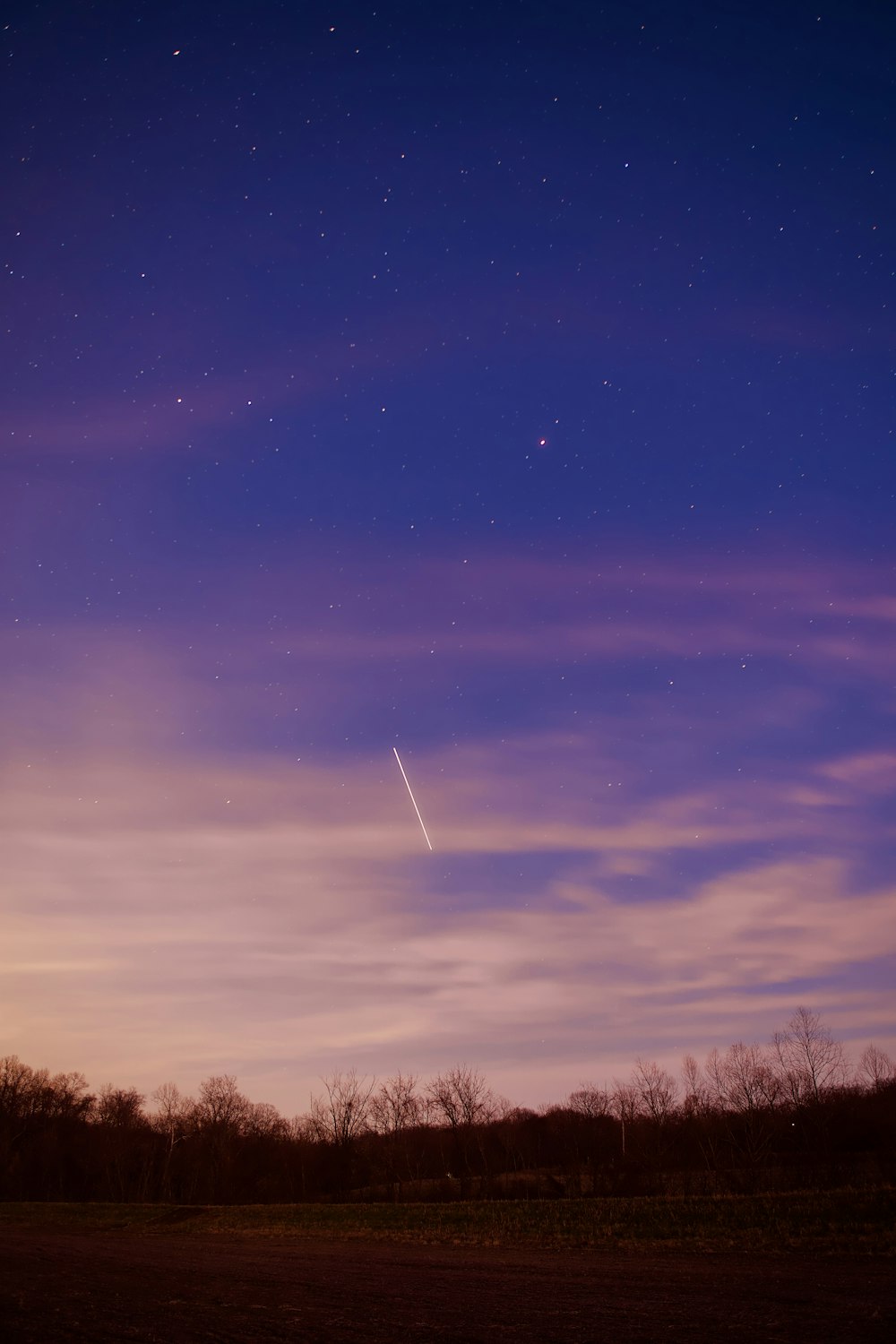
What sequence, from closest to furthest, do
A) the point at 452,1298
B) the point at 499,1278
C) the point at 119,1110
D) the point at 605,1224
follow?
the point at 452,1298 < the point at 499,1278 < the point at 605,1224 < the point at 119,1110

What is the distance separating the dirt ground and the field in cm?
7

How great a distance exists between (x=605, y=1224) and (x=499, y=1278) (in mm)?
15970

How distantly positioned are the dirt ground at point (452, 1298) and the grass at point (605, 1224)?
2.40 metres

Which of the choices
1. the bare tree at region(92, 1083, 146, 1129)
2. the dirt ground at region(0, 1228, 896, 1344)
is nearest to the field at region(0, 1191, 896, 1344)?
the dirt ground at region(0, 1228, 896, 1344)

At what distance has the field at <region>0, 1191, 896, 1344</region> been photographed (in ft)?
49.3

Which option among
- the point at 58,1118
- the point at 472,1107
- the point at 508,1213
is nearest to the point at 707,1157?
the point at 472,1107

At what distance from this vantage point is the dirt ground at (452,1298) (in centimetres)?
1459

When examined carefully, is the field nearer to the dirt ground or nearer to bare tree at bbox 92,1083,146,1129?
the dirt ground

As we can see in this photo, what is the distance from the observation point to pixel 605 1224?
36.4 metres

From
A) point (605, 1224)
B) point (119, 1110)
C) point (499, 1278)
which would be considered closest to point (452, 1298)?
point (499, 1278)

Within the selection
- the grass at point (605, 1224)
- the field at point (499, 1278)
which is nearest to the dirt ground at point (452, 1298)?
the field at point (499, 1278)

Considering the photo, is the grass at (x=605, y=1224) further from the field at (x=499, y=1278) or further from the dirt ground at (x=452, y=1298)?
the dirt ground at (x=452, y=1298)

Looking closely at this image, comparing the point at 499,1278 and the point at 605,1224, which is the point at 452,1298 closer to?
the point at 499,1278

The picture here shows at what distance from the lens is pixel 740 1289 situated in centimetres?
1959
